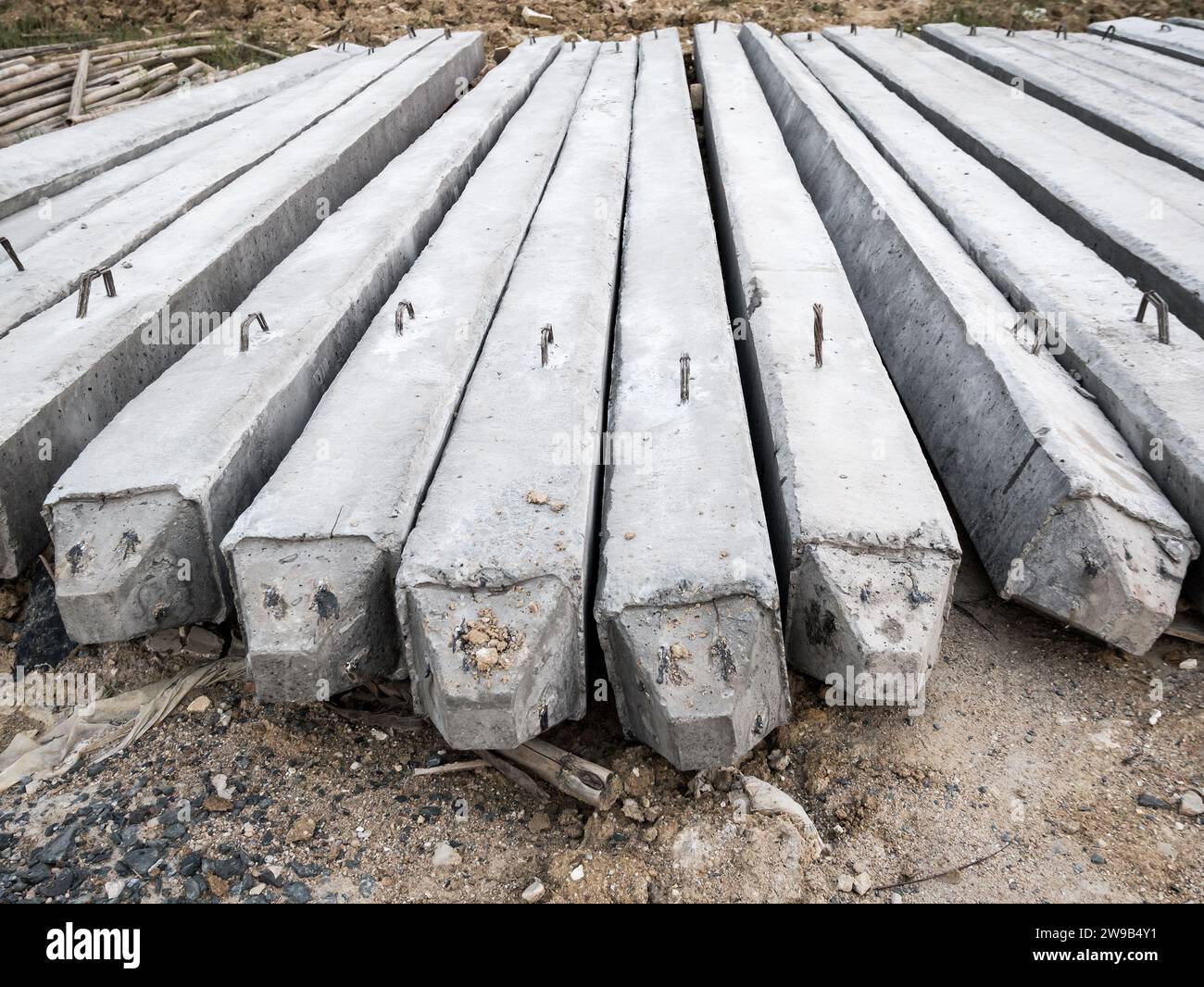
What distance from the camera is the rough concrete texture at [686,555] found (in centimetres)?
227

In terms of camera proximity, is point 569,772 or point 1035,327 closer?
point 569,772

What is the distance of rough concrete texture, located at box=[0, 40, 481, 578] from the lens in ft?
9.68

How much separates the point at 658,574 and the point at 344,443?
1127 millimetres

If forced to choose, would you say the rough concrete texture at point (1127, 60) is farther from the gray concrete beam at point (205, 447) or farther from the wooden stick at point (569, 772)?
the wooden stick at point (569, 772)

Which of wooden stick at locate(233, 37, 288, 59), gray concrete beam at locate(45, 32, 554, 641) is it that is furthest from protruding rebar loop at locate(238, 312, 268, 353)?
wooden stick at locate(233, 37, 288, 59)

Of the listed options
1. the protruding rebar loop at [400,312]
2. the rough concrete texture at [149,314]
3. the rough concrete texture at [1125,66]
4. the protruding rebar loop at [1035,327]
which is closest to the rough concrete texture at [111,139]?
the rough concrete texture at [149,314]

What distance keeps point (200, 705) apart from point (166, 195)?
2.93 m

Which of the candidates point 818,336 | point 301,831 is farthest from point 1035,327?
point 301,831

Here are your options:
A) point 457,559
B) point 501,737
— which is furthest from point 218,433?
point 501,737

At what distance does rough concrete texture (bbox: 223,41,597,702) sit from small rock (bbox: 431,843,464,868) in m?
0.51

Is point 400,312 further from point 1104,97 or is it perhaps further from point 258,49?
point 258,49

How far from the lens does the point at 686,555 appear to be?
2389 millimetres

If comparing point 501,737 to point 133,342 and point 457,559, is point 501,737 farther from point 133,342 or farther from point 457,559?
point 133,342

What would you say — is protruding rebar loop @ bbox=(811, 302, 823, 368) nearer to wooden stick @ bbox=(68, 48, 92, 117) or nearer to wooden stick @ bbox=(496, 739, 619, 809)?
wooden stick @ bbox=(496, 739, 619, 809)
